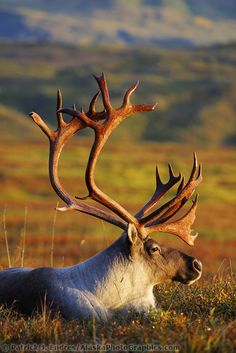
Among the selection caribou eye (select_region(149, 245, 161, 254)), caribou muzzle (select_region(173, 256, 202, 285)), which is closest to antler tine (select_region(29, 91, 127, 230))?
caribou eye (select_region(149, 245, 161, 254))

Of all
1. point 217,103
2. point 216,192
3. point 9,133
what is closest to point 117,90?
point 217,103

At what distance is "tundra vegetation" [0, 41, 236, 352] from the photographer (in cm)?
724

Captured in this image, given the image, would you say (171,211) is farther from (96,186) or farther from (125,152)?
(125,152)

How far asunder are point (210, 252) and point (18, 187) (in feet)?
81.0

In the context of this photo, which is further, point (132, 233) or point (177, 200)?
point (177, 200)

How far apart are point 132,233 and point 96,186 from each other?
0.64 meters

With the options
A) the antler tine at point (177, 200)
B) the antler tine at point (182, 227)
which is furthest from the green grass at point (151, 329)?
the antler tine at point (177, 200)

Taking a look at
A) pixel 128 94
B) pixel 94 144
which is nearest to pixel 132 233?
pixel 94 144

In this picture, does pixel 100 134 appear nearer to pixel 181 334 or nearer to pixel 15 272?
pixel 15 272

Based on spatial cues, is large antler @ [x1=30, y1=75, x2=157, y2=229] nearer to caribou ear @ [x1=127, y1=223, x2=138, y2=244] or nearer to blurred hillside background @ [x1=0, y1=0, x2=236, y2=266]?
caribou ear @ [x1=127, y1=223, x2=138, y2=244]

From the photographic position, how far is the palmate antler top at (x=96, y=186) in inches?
346

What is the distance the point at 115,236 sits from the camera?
37.4m

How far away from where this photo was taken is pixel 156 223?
9.09 metres

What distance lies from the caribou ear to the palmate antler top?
11 centimetres
